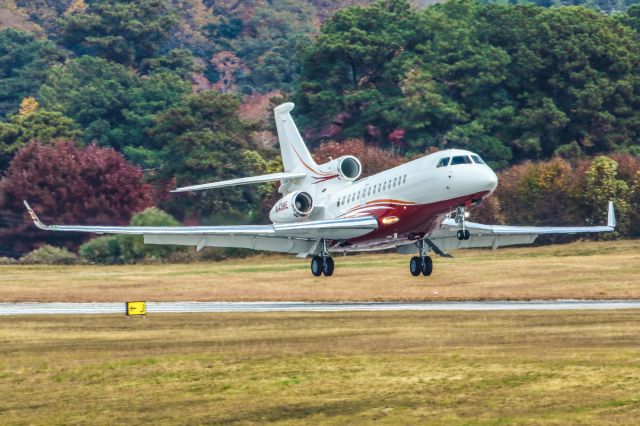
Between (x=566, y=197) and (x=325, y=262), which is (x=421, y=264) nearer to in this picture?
(x=325, y=262)

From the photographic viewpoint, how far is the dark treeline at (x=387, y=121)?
75.1 meters

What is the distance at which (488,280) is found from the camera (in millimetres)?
53500

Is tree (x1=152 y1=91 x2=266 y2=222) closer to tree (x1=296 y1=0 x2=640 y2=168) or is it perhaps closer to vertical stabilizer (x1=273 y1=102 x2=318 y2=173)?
tree (x1=296 y1=0 x2=640 y2=168)

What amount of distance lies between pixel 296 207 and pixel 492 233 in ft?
24.6

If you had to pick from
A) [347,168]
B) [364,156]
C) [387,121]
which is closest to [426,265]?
[347,168]

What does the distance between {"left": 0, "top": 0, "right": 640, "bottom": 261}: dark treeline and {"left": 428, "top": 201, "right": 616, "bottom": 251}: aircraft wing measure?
1857 centimetres

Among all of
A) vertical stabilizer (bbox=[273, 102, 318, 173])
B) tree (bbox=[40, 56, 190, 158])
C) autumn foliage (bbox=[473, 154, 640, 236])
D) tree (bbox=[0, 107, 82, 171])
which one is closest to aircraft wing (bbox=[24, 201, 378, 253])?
vertical stabilizer (bbox=[273, 102, 318, 173])

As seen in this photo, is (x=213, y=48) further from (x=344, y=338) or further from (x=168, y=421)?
(x=168, y=421)

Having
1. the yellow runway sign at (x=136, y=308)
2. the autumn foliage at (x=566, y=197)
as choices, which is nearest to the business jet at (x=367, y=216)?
the yellow runway sign at (x=136, y=308)

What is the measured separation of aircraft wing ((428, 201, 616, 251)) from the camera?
4825 cm

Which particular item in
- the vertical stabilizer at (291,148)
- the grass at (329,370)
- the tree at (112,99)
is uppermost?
the tree at (112,99)

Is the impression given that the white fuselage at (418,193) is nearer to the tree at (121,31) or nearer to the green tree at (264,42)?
the tree at (121,31)

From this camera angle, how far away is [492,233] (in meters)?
50.0

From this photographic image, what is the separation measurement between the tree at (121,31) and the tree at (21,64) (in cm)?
451
